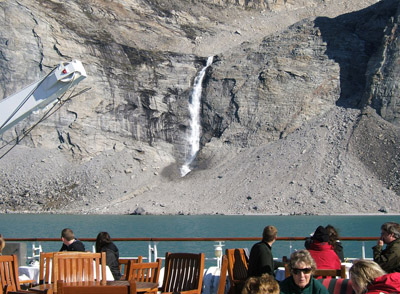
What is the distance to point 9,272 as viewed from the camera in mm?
7832

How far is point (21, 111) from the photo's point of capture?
16422mm

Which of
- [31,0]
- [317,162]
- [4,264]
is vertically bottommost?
[4,264]

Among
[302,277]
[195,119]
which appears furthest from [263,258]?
[195,119]

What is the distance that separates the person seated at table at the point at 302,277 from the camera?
6.24 metres

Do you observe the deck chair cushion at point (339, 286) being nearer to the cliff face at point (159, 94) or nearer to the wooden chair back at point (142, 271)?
the wooden chair back at point (142, 271)

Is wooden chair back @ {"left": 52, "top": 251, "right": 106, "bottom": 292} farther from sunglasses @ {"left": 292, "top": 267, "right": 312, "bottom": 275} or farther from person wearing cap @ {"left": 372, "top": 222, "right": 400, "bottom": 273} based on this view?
person wearing cap @ {"left": 372, "top": 222, "right": 400, "bottom": 273}

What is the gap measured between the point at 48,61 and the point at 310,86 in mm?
34404

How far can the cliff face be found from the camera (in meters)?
73.9

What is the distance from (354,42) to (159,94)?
27529 millimetres

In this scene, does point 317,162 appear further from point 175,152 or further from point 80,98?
point 80,98

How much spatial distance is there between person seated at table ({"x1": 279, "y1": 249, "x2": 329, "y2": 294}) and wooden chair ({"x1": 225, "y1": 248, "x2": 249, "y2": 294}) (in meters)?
1.96

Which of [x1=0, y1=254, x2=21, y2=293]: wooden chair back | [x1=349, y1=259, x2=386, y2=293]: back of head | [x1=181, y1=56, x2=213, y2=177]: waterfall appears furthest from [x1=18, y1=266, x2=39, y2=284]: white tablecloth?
[x1=181, y1=56, x2=213, y2=177]: waterfall

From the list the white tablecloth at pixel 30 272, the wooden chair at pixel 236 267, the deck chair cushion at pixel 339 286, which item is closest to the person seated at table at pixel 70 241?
the white tablecloth at pixel 30 272

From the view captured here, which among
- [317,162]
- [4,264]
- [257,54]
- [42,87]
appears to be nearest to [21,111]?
[42,87]
